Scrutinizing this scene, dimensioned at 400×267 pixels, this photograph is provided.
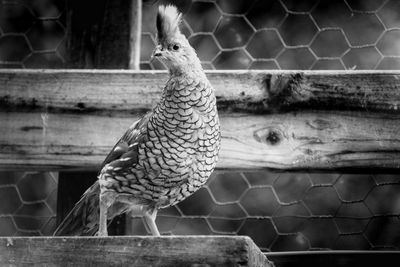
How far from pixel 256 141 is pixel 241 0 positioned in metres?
1.43

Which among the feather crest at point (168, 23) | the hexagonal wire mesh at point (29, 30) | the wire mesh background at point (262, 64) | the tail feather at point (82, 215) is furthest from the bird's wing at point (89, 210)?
the hexagonal wire mesh at point (29, 30)

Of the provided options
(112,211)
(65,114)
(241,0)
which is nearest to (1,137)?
(65,114)

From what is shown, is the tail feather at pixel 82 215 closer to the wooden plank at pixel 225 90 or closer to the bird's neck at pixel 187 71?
the wooden plank at pixel 225 90

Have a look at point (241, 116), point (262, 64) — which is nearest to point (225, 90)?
point (241, 116)

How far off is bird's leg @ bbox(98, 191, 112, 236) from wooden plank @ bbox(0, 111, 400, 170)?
13cm

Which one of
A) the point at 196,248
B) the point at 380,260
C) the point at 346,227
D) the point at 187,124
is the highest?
the point at 196,248

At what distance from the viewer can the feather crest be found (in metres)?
2.65

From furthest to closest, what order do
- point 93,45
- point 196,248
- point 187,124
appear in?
point 93,45 → point 187,124 → point 196,248

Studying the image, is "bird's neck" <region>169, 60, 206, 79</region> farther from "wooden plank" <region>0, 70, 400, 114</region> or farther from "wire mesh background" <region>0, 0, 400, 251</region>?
"wire mesh background" <region>0, 0, 400, 251</region>

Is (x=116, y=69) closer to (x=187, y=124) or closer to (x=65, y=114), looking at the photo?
(x=65, y=114)

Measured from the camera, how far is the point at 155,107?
2.67 m

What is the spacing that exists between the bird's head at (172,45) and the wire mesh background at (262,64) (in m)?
1.14

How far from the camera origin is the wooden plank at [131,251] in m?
1.88

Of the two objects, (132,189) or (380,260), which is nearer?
(132,189)
